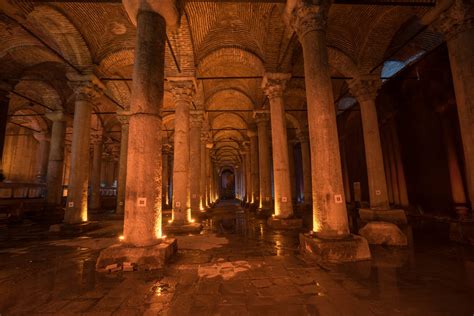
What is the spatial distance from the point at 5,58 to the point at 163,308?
45.0 feet

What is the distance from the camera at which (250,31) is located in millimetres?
9625

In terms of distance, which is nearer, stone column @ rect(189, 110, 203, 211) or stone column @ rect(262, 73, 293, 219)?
stone column @ rect(262, 73, 293, 219)

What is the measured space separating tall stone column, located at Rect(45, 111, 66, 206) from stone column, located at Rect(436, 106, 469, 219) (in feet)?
64.3

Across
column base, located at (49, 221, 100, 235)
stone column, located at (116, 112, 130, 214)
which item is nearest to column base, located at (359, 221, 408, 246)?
column base, located at (49, 221, 100, 235)

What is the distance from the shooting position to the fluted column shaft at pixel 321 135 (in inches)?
190

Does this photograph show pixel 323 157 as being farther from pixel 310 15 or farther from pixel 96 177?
pixel 96 177

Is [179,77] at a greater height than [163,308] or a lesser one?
greater

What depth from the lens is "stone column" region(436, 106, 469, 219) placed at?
868 cm

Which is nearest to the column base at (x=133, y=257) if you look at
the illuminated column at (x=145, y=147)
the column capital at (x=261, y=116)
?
the illuminated column at (x=145, y=147)

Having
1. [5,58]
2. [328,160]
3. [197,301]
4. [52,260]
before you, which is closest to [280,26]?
[328,160]

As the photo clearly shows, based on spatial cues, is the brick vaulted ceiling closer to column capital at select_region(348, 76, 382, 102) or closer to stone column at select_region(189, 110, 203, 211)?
column capital at select_region(348, 76, 382, 102)

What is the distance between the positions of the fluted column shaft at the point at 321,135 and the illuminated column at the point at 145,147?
3.65 m

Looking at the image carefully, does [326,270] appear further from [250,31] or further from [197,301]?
[250,31]

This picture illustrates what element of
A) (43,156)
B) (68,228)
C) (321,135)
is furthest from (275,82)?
(43,156)
